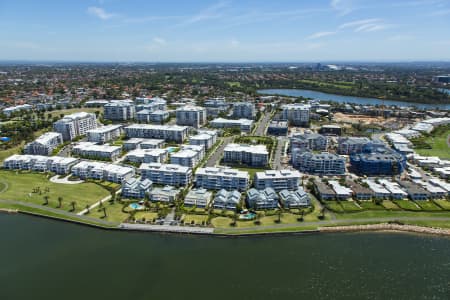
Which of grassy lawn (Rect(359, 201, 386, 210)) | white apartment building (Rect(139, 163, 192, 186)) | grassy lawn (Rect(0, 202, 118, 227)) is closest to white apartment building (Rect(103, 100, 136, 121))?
white apartment building (Rect(139, 163, 192, 186))

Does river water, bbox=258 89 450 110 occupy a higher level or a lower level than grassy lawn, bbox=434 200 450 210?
higher

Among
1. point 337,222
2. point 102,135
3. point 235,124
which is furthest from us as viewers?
point 235,124

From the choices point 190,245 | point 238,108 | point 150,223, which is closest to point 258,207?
point 190,245

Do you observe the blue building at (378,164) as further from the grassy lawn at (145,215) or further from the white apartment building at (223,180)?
the grassy lawn at (145,215)

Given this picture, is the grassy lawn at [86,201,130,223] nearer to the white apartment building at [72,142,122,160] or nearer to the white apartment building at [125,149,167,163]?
the white apartment building at [125,149,167,163]

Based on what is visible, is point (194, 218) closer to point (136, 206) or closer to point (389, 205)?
point (136, 206)

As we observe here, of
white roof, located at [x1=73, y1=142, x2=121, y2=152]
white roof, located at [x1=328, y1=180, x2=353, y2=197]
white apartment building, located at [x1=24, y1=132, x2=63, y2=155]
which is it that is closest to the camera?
white roof, located at [x1=328, y1=180, x2=353, y2=197]

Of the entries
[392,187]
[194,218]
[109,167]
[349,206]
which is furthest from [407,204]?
[109,167]
